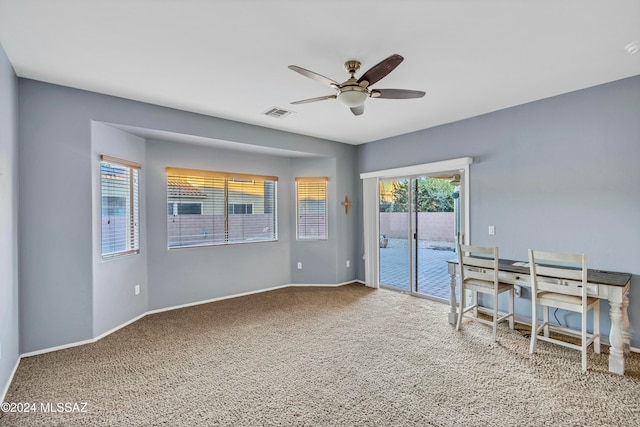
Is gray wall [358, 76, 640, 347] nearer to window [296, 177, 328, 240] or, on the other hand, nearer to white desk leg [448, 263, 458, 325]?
white desk leg [448, 263, 458, 325]

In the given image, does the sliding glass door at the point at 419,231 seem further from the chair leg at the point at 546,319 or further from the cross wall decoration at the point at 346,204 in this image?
the chair leg at the point at 546,319

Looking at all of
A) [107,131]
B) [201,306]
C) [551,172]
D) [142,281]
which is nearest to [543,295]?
[551,172]

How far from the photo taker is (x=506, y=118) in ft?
12.4

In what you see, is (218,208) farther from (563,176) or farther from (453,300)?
(563,176)

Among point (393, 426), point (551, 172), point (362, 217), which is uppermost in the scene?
point (551, 172)

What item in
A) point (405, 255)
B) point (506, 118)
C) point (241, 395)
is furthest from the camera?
point (405, 255)

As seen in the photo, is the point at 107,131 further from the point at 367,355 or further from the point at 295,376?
the point at 367,355

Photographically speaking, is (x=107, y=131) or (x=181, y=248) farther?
(x=181, y=248)

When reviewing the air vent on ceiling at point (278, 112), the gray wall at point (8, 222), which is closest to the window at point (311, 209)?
the air vent on ceiling at point (278, 112)

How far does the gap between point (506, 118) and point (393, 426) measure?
3.67m

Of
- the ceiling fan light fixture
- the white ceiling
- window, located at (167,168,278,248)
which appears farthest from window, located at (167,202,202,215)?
the ceiling fan light fixture

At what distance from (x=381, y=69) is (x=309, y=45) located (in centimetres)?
59

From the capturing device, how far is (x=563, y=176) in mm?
3338

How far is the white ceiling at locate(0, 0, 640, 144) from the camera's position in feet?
6.27
